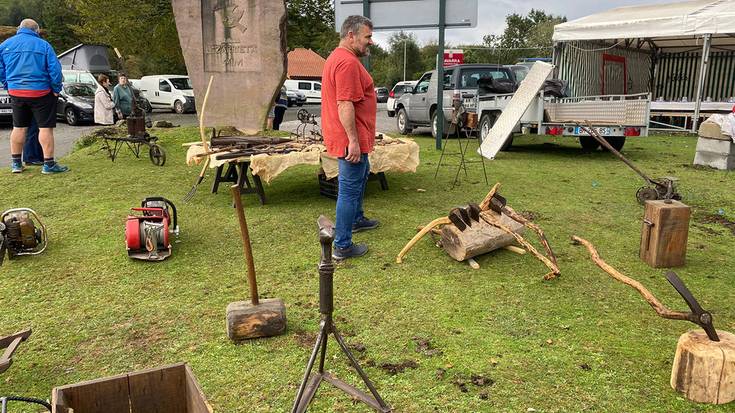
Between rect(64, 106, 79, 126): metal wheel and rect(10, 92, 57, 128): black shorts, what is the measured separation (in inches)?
Answer: 404

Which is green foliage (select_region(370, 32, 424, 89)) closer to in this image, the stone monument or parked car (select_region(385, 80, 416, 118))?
parked car (select_region(385, 80, 416, 118))

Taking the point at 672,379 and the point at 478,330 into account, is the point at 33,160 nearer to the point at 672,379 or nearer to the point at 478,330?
the point at 478,330

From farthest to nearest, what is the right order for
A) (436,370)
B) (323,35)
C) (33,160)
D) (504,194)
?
(323,35), (33,160), (504,194), (436,370)

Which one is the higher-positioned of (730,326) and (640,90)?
(640,90)

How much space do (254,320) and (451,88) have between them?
9611 millimetres

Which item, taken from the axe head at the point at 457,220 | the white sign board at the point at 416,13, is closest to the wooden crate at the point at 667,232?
the axe head at the point at 457,220

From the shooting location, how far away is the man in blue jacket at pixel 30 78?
690 cm

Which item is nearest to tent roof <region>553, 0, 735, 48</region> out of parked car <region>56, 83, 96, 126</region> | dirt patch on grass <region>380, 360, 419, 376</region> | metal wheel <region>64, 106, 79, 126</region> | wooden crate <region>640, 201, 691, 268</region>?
wooden crate <region>640, 201, 691, 268</region>

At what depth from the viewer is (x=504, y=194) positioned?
22.3 feet

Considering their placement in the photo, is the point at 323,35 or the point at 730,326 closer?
the point at 730,326

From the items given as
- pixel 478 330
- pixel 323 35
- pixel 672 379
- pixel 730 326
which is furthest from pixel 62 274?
pixel 323 35

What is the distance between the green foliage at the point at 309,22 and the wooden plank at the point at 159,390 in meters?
24.0

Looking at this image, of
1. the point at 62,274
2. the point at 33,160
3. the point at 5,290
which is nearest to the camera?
the point at 5,290

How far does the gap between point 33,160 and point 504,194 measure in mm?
6387
